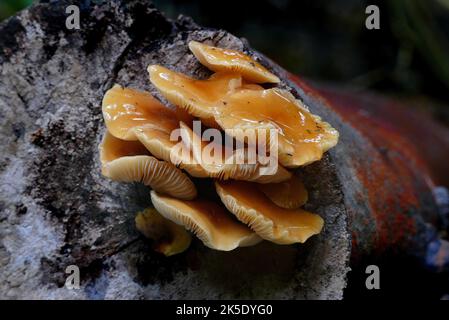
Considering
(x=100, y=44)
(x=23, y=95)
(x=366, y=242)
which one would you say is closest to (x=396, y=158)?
(x=366, y=242)

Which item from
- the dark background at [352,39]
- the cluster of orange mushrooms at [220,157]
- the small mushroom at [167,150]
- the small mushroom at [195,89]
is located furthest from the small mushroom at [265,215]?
the dark background at [352,39]

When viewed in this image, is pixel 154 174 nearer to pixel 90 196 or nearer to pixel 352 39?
pixel 90 196

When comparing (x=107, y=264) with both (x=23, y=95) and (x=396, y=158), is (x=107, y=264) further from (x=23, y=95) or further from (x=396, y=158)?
(x=396, y=158)

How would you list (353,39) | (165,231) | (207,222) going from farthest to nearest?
(353,39) → (165,231) → (207,222)

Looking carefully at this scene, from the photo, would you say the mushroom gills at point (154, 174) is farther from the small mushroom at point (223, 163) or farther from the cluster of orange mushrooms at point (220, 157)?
the small mushroom at point (223, 163)

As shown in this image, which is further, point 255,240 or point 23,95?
point 23,95

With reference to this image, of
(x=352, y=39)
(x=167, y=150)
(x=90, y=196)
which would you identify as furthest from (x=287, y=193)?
(x=352, y=39)
